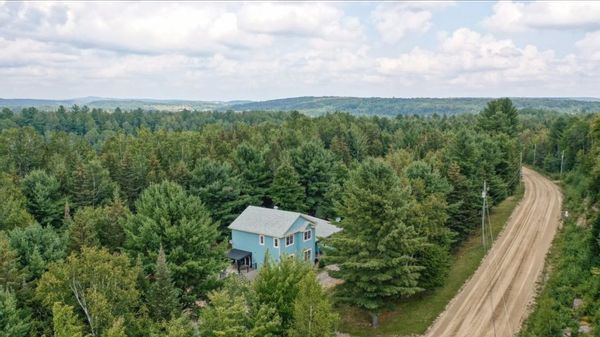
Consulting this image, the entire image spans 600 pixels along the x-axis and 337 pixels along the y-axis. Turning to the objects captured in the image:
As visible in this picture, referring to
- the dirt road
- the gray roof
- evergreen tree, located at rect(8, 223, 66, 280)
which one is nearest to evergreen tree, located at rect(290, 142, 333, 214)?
the gray roof

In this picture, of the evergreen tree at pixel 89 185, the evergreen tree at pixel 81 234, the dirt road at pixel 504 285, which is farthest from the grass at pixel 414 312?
the evergreen tree at pixel 89 185

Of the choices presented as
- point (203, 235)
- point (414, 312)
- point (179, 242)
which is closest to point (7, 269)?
point (179, 242)

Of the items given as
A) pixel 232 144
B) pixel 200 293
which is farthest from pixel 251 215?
pixel 232 144

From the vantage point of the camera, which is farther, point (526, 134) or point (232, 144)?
point (526, 134)

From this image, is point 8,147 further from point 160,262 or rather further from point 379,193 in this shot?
point 379,193

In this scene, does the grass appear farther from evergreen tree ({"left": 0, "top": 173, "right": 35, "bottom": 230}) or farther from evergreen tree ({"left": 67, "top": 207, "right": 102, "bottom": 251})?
evergreen tree ({"left": 0, "top": 173, "right": 35, "bottom": 230})

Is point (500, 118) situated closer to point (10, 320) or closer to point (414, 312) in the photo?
point (414, 312)
